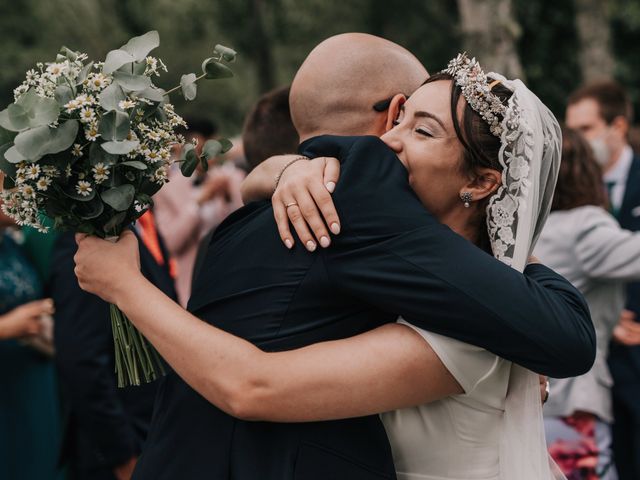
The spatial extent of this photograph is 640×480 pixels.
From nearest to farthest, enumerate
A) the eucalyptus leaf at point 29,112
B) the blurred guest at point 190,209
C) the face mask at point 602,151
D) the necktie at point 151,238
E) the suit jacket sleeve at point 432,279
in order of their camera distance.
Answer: the suit jacket sleeve at point 432,279 → the eucalyptus leaf at point 29,112 → the necktie at point 151,238 → the face mask at point 602,151 → the blurred guest at point 190,209

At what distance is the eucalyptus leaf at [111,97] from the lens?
6.91 ft

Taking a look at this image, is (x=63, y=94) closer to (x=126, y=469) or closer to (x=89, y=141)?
(x=89, y=141)

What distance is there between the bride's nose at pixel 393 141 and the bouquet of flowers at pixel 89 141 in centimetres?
55

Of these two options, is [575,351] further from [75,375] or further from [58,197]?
[75,375]

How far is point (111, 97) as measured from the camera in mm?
2119

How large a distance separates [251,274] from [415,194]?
0.46 m

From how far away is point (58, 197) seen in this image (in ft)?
7.30

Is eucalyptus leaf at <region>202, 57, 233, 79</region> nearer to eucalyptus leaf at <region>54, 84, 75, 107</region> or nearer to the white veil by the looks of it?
eucalyptus leaf at <region>54, 84, 75, 107</region>

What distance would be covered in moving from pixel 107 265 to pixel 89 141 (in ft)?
1.06

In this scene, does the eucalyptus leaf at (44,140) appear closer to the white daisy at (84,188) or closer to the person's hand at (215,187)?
the white daisy at (84,188)

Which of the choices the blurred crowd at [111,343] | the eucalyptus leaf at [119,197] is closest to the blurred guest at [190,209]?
the blurred crowd at [111,343]

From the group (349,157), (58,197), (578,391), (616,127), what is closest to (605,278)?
(578,391)

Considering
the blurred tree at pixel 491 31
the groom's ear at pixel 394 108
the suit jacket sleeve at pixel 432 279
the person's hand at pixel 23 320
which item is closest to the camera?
the suit jacket sleeve at pixel 432 279

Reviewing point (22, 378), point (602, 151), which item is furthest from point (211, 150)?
point (602, 151)
